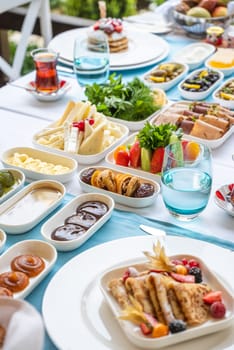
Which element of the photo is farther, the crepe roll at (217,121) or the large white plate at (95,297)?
the crepe roll at (217,121)

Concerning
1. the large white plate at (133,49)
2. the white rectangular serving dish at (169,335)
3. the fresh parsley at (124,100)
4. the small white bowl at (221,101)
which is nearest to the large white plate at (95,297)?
the white rectangular serving dish at (169,335)

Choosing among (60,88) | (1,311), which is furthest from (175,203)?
(60,88)

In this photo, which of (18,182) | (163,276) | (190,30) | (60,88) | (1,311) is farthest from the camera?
(190,30)

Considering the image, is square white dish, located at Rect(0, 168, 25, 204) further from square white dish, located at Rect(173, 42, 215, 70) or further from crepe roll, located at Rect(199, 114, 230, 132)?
square white dish, located at Rect(173, 42, 215, 70)

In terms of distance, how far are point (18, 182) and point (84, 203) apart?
204 millimetres

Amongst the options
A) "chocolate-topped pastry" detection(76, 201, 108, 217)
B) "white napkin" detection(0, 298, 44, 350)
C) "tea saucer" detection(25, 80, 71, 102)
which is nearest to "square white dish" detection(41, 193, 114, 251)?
"chocolate-topped pastry" detection(76, 201, 108, 217)

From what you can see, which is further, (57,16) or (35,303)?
(57,16)

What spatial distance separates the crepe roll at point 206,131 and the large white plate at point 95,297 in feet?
1.79

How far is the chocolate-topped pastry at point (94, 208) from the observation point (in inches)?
54.2

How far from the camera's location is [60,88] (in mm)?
2066

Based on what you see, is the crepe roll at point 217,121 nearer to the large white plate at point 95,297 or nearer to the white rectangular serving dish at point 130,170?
the white rectangular serving dish at point 130,170

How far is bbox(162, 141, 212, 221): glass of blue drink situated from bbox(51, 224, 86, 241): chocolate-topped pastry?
0.23 meters

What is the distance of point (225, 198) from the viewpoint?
1.45 meters

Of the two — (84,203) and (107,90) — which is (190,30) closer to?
(107,90)
